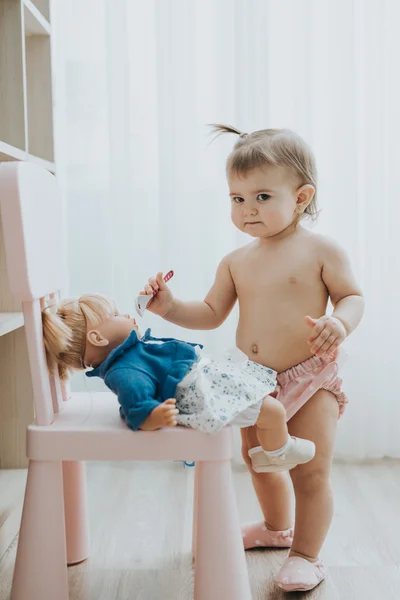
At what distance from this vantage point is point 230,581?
105 cm

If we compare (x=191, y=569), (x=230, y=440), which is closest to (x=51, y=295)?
(x=230, y=440)

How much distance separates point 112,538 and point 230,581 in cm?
43

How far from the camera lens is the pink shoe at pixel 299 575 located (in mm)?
Result: 1195

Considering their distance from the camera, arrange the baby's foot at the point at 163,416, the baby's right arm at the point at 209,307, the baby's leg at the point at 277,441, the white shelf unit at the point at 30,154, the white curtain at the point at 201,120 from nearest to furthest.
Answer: the baby's foot at the point at 163,416 → the baby's leg at the point at 277,441 → the baby's right arm at the point at 209,307 → the white shelf unit at the point at 30,154 → the white curtain at the point at 201,120

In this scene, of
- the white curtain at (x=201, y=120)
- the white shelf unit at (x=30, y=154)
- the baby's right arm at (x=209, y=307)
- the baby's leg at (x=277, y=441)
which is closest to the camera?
the baby's leg at (x=277, y=441)

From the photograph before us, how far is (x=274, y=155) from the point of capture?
123cm

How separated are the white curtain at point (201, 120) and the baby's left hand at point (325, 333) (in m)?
0.73

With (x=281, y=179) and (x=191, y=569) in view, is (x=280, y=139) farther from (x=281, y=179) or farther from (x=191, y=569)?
(x=191, y=569)

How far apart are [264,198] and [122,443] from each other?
46cm

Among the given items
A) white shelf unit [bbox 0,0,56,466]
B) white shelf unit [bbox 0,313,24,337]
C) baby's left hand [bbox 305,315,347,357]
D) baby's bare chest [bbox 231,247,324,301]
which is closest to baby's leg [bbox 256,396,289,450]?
baby's left hand [bbox 305,315,347,357]

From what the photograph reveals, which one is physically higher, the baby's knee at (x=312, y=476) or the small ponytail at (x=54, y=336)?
the small ponytail at (x=54, y=336)

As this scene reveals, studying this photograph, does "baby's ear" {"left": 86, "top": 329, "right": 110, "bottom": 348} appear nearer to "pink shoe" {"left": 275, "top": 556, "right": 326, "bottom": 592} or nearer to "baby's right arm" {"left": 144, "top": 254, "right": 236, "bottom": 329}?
"baby's right arm" {"left": 144, "top": 254, "right": 236, "bottom": 329}

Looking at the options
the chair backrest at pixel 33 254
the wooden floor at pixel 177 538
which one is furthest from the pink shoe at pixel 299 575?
the chair backrest at pixel 33 254

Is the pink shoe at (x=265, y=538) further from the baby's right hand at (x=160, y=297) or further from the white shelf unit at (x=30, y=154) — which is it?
the white shelf unit at (x=30, y=154)
